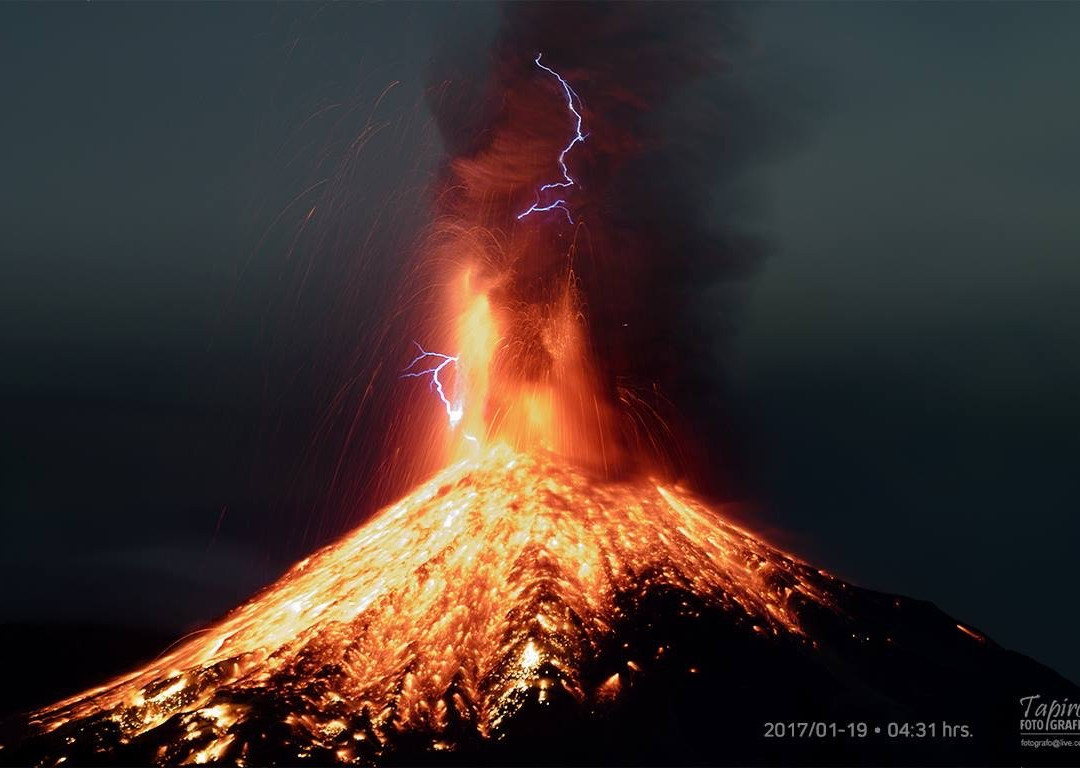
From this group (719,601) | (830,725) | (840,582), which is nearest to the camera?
(830,725)

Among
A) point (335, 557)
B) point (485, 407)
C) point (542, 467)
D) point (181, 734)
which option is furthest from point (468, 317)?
point (181, 734)

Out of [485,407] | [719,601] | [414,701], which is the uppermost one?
[485,407]

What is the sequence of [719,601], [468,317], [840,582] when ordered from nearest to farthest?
1. [719,601]
2. [468,317]
3. [840,582]

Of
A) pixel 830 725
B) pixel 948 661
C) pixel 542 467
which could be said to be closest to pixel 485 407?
pixel 542 467

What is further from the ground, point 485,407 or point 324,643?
point 485,407

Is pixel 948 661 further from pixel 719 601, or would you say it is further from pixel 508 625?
pixel 508 625

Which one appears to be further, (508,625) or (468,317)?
(468,317)
